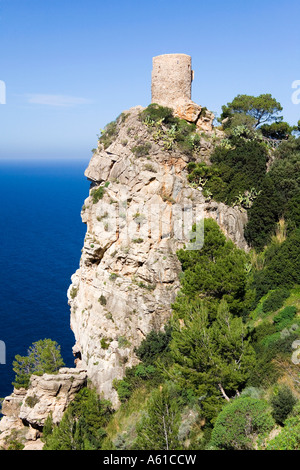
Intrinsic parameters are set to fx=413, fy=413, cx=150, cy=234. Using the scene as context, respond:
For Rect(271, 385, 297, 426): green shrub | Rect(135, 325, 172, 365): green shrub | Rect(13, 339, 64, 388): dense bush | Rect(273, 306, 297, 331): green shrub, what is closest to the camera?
Rect(271, 385, 297, 426): green shrub

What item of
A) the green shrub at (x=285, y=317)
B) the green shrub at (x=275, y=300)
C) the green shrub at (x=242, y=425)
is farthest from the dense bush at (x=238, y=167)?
the green shrub at (x=242, y=425)

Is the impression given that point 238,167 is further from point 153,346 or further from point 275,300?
point 153,346

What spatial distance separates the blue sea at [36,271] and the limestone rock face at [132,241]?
1466 centimetres

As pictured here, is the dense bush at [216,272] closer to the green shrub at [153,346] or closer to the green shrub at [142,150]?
the green shrub at [153,346]

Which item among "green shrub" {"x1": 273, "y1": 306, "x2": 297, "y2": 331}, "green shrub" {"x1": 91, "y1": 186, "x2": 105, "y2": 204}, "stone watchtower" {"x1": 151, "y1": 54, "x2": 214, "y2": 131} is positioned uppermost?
"stone watchtower" {"x1": 151, "y1": 54, "x2": 214, "y2": 131}

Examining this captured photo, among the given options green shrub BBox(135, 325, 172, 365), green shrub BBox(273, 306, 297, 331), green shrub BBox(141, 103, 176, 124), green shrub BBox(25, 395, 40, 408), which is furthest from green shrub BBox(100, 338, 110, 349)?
green shrub BBox(141, 103, 176, 124)

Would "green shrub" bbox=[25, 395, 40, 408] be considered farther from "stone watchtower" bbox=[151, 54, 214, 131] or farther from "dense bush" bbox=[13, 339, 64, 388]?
"stone watchtower" bbox=[151, 54, 214, 131]

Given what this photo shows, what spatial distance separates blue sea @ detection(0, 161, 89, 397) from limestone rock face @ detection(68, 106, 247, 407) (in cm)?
1466

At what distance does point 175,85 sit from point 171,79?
0.49 metres

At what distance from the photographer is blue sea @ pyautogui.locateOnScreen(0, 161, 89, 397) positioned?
4369 centimetres

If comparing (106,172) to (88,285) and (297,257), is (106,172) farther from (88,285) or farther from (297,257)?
(297,257)

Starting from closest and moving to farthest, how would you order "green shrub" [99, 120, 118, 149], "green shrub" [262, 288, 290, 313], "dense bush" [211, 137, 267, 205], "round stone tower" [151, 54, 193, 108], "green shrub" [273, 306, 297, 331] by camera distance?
"green shrub" [273, 306, 297, 331]
"green shrub" [262, 288, 290, 313]
"dense bush" [211, 137, 267, 205]
"round stone tower" [151, 54, 193, 108]
"green shrub" [99, 120, 118, 149]

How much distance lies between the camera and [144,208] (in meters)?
25.8
